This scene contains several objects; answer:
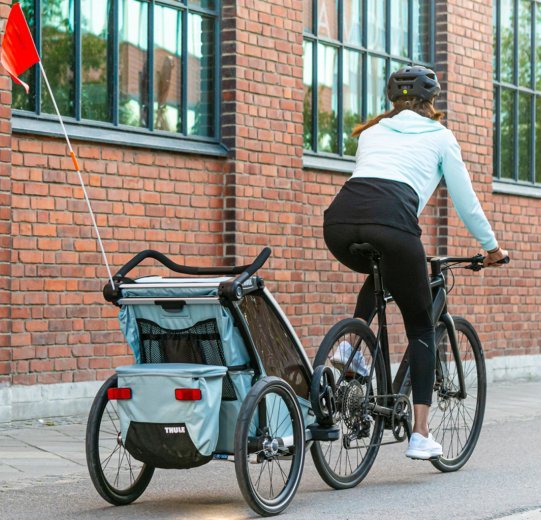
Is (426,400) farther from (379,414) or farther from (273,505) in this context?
(273,505)

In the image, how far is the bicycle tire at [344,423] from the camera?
6.14m

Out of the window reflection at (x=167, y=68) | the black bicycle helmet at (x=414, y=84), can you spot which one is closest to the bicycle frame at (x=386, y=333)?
the black bicycle helmet at (x=414, y=84)

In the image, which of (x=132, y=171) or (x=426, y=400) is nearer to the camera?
(x=426, y=400)

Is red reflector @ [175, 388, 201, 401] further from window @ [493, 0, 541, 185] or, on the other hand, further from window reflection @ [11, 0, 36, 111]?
window @ [493, 0, 541, 185]

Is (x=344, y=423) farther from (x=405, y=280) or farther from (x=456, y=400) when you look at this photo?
(x=456, y=400)

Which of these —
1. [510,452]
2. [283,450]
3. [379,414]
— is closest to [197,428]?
[283,450]

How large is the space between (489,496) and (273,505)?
44.3 inches

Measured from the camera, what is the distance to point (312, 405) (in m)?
5.98

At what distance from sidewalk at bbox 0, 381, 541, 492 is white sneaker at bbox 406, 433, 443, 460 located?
5.42 feet

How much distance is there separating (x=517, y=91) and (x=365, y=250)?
880 centimetres

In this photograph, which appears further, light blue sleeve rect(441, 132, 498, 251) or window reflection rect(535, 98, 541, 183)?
window reflection rect(535, 98, 541, 183)

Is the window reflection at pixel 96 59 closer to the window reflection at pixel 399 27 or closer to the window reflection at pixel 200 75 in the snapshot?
the window reflection at pixel 200 75

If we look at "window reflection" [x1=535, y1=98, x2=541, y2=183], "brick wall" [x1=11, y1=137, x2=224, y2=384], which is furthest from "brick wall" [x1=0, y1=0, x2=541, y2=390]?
"window reflection" [x1=535, y1=98, x2=541, y2=183]

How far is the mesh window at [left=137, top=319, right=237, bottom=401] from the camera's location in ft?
18.8
